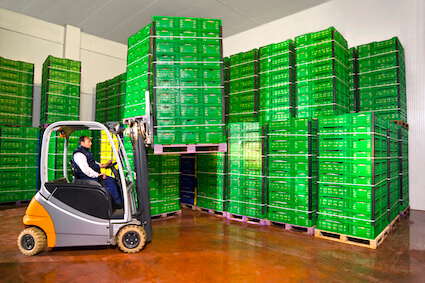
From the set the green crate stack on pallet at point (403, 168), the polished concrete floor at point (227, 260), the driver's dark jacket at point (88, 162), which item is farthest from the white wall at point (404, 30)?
the driver's dark jacket at point (88, 162)

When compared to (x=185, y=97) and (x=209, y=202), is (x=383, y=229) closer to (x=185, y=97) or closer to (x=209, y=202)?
(x=209, y=202)

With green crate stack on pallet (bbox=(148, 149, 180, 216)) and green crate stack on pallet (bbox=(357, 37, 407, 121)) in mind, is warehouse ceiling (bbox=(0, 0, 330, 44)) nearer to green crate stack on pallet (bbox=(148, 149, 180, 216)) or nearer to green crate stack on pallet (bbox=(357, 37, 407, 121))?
green crate stack on pallet (bbox=(357, 37, 407, 121))

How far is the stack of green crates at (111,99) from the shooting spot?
1141 centimetres

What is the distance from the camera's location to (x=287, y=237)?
5734mm

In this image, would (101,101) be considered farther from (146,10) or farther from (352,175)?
(352,175)

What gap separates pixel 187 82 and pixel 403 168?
6607mm

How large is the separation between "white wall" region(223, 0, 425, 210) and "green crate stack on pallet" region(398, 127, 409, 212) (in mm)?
305

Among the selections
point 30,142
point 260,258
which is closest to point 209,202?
point 260,258

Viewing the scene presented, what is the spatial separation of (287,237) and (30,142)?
8648 mm

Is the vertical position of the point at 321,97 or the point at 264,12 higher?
the point at 264,12

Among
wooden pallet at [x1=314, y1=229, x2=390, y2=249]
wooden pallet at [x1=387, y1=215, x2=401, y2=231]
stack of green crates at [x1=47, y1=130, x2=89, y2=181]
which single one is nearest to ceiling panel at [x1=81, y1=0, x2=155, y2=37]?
stack of green crates at [x1=47, y1=130, x2=89, y2=181]

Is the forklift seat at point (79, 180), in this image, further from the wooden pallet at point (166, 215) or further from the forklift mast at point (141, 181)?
the wooden pallet at point (166, 215)

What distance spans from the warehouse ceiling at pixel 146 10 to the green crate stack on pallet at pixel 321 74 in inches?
148

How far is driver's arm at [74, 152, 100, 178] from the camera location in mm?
4750
